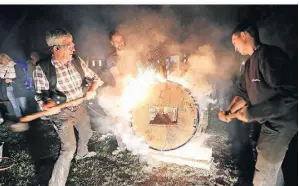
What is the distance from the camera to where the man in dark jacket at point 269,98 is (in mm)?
2908

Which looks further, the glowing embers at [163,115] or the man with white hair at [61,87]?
the glowing embers at [163,115]

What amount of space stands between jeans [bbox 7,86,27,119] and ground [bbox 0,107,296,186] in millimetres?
2648

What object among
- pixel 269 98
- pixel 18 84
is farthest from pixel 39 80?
pixel 18 84

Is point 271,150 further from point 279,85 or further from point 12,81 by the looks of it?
point 12,81

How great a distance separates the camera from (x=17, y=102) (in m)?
8.33

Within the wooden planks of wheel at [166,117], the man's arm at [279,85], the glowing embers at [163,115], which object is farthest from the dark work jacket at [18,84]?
the man's arm at [279,85]

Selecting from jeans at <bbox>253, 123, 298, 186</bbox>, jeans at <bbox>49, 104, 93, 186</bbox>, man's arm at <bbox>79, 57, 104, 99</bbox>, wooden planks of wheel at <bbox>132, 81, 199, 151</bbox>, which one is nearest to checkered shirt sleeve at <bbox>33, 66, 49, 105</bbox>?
jeans at <bbox>49, 104, 93, 186</bbox>

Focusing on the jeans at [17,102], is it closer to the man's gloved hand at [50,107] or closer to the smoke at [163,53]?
the smoke at [163,53]

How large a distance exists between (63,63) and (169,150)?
2.62 meters

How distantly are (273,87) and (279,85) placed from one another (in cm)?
10

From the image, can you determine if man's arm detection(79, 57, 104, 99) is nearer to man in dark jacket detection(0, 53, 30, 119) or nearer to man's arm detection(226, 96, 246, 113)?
man's arm detection(226, 96, 246, 113)

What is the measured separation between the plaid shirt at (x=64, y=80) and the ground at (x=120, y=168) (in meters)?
1.73
